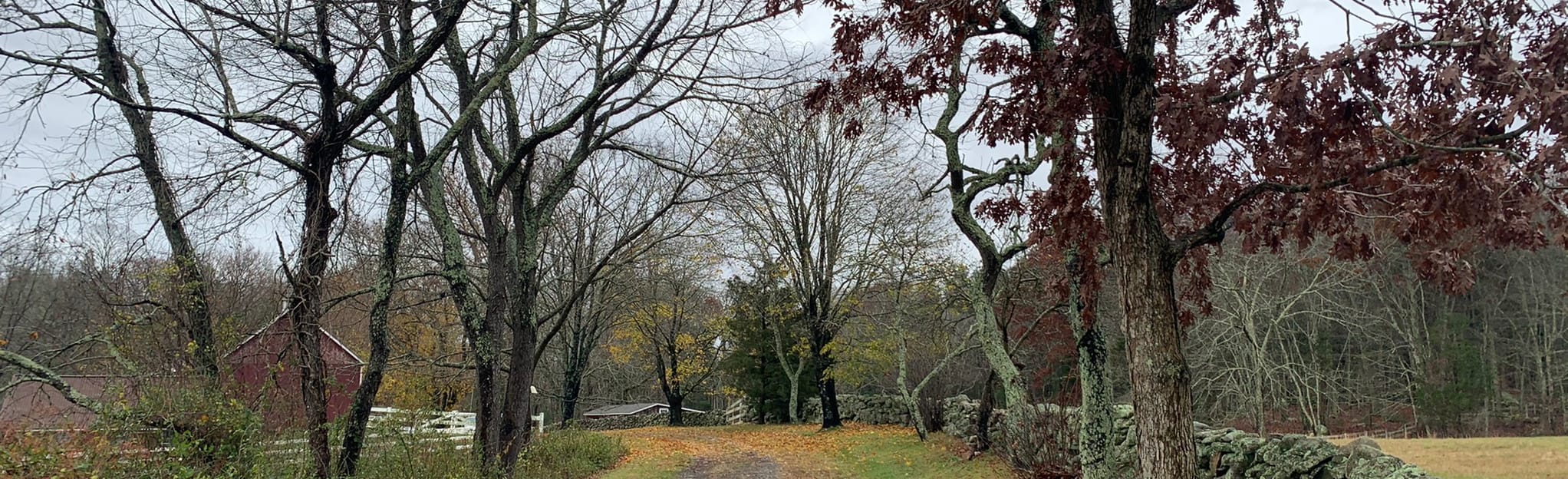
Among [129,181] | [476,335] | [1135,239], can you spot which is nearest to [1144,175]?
[1135,239]

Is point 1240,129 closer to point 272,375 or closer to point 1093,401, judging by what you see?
point 1093,401

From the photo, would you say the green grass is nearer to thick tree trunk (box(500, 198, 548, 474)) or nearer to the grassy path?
the grassy path

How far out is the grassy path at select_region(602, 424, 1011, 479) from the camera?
38.0ft

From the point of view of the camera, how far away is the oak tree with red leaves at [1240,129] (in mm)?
3707

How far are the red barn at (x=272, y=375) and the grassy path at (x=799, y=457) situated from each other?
5.42m

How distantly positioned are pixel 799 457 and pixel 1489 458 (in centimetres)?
1048

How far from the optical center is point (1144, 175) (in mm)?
4641

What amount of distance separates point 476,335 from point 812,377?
658 inches

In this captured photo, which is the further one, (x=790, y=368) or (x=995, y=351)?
(x=790, y=368)

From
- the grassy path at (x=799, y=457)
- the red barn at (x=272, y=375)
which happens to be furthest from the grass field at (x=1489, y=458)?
the red barn at (x=272, y=375)

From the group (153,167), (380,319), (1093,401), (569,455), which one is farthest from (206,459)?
(1093,401)

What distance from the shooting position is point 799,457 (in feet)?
46.2

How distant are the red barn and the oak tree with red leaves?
180 inches

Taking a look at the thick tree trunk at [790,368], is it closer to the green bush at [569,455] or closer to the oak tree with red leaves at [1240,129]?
the green bush at [569,455]
